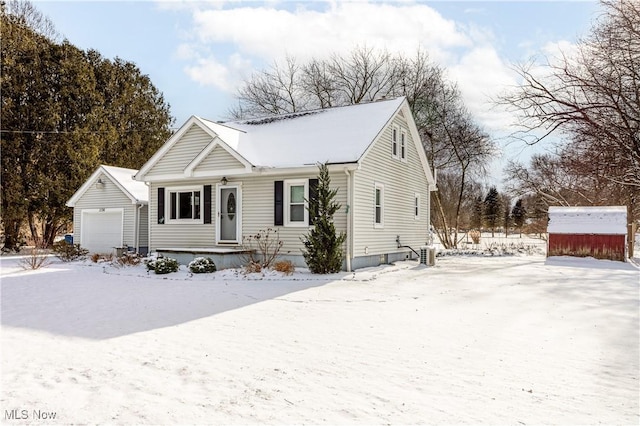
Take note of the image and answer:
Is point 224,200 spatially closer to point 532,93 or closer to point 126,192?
point 126,192

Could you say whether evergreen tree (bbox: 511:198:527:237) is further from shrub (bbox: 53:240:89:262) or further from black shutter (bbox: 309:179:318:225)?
shrub (bbox: 53:240:89:262)

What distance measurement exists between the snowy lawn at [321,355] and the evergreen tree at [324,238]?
2.36 metres

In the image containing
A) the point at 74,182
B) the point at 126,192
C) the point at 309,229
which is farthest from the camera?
the point at 74,182

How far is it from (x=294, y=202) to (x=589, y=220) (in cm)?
1289

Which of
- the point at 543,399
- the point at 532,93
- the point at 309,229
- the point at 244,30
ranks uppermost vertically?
the point at 244,30

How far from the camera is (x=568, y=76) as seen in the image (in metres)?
9.70

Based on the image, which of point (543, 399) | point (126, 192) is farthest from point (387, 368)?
point (126, 192)

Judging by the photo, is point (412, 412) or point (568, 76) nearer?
point (412, 412)

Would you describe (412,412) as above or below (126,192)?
below

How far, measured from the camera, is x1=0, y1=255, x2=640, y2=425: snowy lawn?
12.2ft

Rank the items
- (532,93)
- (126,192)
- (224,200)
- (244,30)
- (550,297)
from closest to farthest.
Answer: (550,297), (532,93), (244,30), (224,200), (126,192)

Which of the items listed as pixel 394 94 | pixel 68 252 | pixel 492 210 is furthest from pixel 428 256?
pixel 492 210

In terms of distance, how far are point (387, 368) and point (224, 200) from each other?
38.1 ft

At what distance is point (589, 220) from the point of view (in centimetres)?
1845
